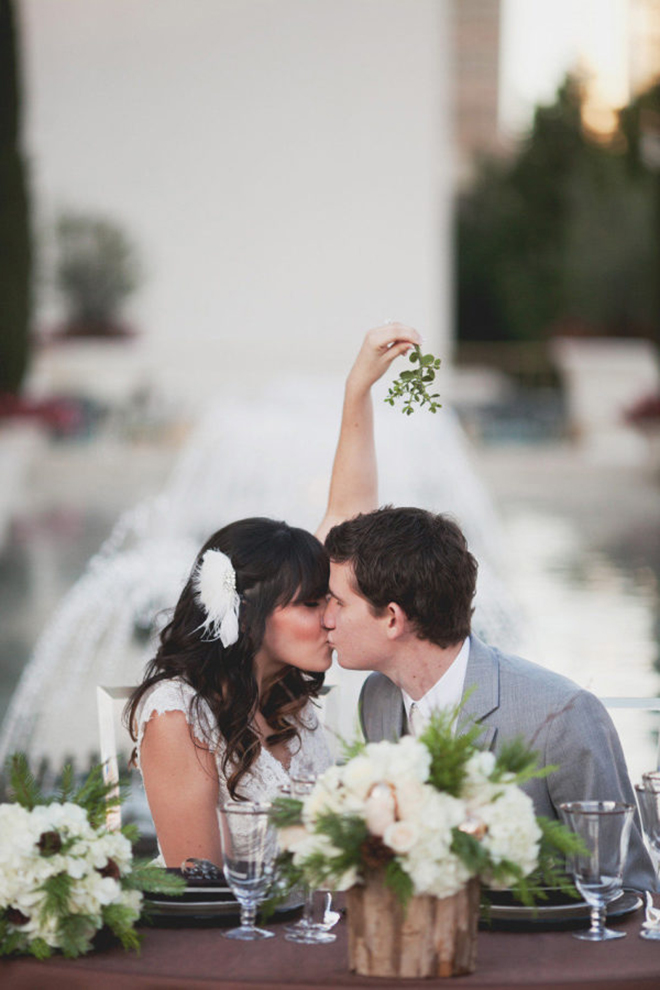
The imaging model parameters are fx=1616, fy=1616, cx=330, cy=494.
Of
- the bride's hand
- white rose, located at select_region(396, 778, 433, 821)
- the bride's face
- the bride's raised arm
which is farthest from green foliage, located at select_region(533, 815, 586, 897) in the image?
the bride's raised arm

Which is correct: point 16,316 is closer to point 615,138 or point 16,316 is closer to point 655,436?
point 655,436

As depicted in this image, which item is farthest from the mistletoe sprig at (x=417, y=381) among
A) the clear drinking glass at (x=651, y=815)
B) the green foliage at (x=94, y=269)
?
the green foliage at (x=94, y=269)

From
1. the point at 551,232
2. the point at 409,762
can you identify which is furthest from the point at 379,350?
the point at 551,232

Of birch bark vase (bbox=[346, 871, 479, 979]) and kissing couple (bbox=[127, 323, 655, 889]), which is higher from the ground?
kissing couple (bbox=[127, 323, 655, 889])

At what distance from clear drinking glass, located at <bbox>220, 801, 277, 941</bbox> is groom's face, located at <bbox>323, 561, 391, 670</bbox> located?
28.5 inches

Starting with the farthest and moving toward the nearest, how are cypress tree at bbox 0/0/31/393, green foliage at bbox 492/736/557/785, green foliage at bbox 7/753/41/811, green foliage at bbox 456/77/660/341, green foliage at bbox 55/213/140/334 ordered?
green foliage at bbox 456/77/660/341 → green foliage at bbox 55/213/140/334 → cypress tree at bbox 0/0/31/393 → green foliage at bbox 7/753/41/811 → green foliage at bbox 492/736/557/785

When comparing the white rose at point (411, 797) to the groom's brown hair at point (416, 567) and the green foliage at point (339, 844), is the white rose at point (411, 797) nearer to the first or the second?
the green foliage at point (339, 844)

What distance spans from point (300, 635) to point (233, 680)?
0.15 metres

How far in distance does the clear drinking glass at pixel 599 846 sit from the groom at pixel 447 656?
544 mm

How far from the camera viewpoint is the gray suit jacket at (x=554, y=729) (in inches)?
107

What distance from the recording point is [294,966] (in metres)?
2.09

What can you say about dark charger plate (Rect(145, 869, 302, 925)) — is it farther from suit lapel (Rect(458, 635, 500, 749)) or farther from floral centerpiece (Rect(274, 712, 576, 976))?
suit lapel (Rect(458, 635, 500, 749))

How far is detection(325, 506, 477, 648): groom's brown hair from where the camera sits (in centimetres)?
278

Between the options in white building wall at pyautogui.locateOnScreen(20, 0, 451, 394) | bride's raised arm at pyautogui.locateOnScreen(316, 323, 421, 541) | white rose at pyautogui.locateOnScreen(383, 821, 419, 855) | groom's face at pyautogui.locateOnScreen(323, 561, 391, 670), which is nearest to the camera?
white rose at pyautogui.locateOnScreen(383, 821, 419, 855)
